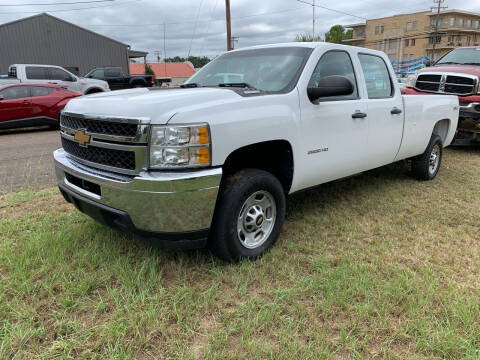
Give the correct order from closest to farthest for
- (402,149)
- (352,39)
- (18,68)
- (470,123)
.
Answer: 1. (402,149)
2. (470,123)
3. (18,68)
4. (352,39)

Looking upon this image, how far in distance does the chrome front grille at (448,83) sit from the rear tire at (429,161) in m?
2.69

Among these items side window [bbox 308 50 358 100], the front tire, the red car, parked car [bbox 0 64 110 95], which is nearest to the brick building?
parked car [bbox 0 64 110 95]

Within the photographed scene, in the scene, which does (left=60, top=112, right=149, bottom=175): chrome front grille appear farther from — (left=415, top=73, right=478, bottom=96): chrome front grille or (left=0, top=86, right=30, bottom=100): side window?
(left=0, top=86, right=30, bottom=100): side window

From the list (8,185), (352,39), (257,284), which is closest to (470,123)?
(257,284)

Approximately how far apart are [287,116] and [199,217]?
3.74 ft

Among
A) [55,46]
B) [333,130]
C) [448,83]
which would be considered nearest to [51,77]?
[448,83]

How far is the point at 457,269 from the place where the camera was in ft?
9.64

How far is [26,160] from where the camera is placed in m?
6.93

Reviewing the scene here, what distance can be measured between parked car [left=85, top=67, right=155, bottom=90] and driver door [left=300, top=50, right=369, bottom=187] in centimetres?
1742

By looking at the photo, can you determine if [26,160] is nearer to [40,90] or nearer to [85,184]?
[40,90]

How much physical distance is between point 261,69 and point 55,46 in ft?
100

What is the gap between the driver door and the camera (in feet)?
10.9

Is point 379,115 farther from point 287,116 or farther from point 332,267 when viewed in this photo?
point 332,267

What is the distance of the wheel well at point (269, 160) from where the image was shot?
306cm
